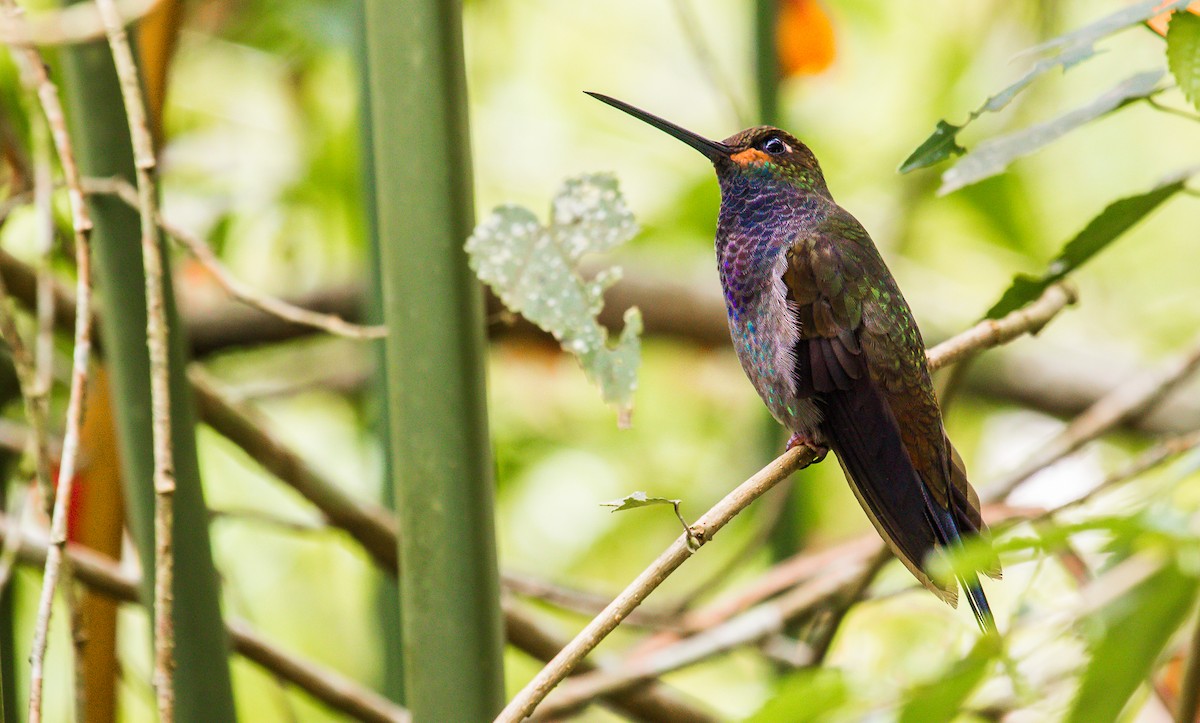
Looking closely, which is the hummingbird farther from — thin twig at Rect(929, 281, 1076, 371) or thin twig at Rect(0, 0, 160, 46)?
thin twig at Rect(0, 0, 160, 46)

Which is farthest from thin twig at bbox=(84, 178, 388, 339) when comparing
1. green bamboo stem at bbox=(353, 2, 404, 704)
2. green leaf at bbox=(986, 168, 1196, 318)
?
green leaf at bbox=(986, 168, 1196, 318)

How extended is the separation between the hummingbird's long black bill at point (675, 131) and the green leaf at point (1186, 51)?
1.34 feet

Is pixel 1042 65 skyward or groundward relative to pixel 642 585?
skyward

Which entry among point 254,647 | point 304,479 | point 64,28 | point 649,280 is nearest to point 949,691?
point 64,28

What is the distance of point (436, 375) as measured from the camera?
0.84m

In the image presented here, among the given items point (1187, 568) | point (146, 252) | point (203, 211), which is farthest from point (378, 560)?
point (1187, 568)

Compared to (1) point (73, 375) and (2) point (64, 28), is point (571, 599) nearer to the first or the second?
(1) point (73, 375)

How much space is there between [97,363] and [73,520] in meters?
0.21

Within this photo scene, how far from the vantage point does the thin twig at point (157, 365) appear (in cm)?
83

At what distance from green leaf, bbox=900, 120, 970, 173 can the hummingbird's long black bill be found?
0.78 feet

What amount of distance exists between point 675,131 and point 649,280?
1.39 meters

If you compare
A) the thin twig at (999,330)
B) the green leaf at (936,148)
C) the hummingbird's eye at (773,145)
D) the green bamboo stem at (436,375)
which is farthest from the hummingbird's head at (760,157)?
the green bamboo stem at (436,375)

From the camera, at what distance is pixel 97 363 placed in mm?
1562

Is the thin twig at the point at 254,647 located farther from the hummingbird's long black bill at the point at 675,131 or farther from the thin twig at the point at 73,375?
the hummingbird's long black bill at the point at 675,131
